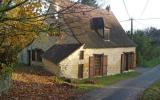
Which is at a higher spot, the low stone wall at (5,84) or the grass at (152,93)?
the low stone wall at (5,84)

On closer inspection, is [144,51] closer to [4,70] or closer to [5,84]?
[4,70]

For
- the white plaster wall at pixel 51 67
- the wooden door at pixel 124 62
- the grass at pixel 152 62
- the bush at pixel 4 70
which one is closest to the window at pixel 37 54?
the white plaster wall at pixel 51 67

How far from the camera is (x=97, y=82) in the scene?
35938 mm

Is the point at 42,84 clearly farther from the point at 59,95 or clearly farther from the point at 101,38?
the point at 101,38

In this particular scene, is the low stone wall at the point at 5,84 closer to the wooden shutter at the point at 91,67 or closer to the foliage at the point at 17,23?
the foliage at the point at 17,23

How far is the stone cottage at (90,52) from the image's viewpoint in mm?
37406

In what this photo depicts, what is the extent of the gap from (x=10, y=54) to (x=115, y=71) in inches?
803

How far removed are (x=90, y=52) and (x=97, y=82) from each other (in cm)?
457

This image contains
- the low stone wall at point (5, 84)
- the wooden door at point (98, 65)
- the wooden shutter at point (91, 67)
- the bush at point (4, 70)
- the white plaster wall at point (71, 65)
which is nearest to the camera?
the low stone wall at point (5, 84)

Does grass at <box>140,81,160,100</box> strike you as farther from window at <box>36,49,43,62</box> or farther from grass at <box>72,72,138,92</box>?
window at <box>36,49,43,62</box>

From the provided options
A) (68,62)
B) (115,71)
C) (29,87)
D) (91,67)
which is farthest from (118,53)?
(29,87)

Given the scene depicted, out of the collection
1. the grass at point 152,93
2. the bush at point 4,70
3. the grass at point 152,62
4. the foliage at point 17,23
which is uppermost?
the foliage at point 17,23

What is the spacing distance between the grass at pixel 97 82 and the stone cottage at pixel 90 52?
39.1 inches

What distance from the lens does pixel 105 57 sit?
42.2 meters
